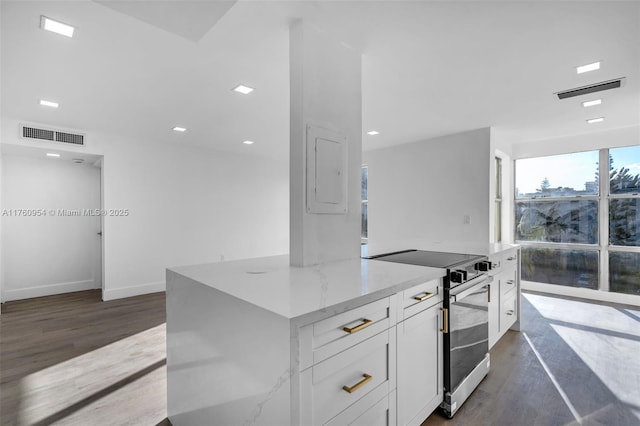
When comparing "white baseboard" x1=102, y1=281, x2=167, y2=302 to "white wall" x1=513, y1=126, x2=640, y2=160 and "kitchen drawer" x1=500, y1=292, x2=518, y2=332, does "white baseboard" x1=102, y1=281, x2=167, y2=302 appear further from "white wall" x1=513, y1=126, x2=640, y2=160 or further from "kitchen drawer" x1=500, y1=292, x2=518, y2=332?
"white wall" x1=513, y1=126, x2=640, y2=160

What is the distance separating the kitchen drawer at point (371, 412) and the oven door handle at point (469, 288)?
71cm

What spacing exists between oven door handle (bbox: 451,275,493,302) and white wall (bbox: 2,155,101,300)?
5.52 m

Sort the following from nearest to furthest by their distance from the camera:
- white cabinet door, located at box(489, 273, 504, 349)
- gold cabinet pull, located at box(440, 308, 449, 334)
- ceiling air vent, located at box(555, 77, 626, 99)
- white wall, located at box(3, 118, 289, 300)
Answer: gold cabinet pull, located at box(440, 308, 449, 334), white cabinet door, located at box(489, 273, 504, 349), ceiling air vent, located at box(555, 77, 626, 99), white wall, located at box(3, 118, 289, 300)

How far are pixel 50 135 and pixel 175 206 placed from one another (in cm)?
180

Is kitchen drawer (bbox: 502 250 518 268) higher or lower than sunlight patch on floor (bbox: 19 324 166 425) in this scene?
higher

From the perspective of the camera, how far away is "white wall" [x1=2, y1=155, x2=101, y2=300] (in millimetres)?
4305

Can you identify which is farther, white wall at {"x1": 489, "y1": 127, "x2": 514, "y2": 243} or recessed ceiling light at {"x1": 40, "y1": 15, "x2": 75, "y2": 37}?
white wall at {"x1": 489, "y1": 127, "x2": 514, "y2": 243}

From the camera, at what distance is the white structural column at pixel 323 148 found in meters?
1.87

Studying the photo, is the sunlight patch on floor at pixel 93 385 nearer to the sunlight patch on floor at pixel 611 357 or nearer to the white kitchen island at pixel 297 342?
the white kitchen island at pixel 297 342

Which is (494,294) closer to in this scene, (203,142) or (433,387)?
(433,387)

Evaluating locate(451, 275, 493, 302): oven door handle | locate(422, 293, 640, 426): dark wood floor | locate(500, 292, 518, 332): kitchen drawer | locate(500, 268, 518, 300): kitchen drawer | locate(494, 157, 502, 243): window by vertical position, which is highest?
locate(494, 157, 502, 243): window

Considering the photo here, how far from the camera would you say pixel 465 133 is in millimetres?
4562

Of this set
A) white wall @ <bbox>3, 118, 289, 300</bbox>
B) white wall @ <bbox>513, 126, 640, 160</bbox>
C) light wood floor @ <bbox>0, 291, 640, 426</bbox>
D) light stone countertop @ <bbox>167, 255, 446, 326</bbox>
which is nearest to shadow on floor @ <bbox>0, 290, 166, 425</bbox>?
light wood floor @ <bbox>0, 291, 640, 426</bbox>

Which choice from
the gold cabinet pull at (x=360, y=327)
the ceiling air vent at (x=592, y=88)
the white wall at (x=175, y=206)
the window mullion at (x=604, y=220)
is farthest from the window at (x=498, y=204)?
the gold cabinet pull at (x=360, y=327)
